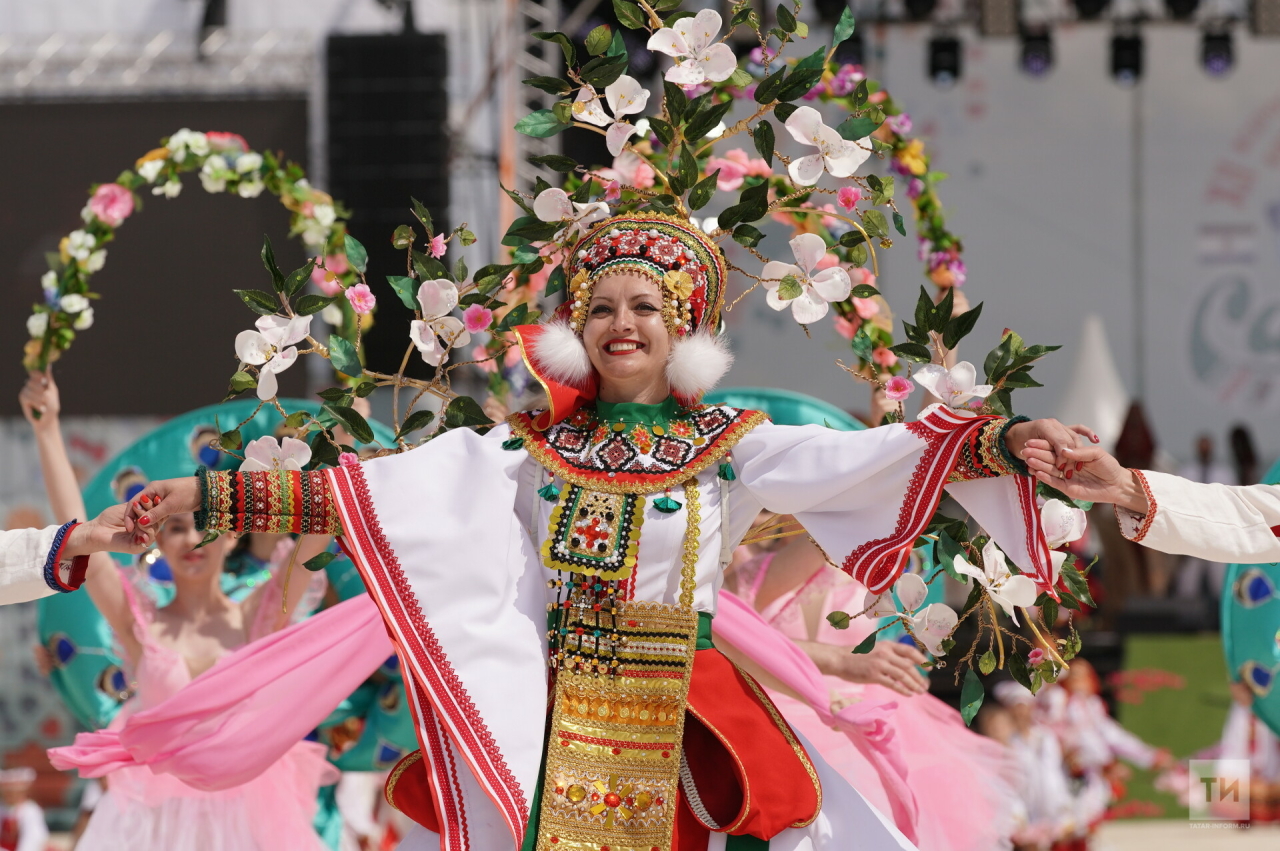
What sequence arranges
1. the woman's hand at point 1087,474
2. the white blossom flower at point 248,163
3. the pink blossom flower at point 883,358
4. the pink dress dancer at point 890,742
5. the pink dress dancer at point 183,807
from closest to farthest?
the woman's hand at point 1087,474
the pink dress dancer at point 890,742
the pink blossom flower at point 883,358
the pink dress dancer at point 183,807
the white blossom flower at point 248,163

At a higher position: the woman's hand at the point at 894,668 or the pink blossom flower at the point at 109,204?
the pink blossom flower at the point at 109,204

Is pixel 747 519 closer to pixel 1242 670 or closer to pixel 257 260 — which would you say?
pixel 1242 670

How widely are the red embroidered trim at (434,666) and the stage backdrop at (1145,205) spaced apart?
8.74 m

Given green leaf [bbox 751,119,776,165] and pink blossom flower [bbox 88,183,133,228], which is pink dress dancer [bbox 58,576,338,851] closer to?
pink blossom flower [bbox 88,183,133,228]

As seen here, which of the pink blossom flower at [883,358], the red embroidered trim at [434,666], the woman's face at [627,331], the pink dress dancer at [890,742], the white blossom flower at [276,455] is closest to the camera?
the red embroidered trim at [434,666]

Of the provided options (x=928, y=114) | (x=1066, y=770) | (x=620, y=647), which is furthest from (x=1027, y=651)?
(x=928, y=114)

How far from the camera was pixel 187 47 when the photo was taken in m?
9.11

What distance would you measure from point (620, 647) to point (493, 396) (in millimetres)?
2080

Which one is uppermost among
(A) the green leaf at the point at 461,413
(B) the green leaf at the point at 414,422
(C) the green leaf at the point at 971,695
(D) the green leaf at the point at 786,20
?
(D) the green leaf at the point at 786,20

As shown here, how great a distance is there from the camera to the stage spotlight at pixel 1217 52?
1055 cm

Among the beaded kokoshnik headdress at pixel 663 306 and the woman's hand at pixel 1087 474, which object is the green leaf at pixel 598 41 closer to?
the beaded kokoshnik headdress at pixel 663 306

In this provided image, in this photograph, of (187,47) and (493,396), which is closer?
(493,396)

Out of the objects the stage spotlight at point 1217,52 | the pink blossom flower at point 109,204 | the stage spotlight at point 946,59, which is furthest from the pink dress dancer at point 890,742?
the stage spotlight at point 1217,52

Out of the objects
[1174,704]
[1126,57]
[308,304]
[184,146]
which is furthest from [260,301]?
[1126,57]
